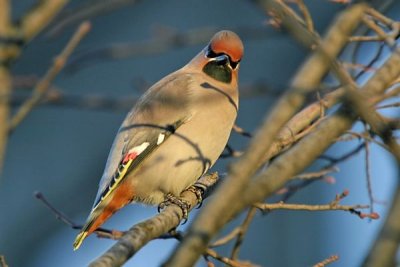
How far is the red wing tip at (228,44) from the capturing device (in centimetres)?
469

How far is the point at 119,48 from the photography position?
3068 millimetres

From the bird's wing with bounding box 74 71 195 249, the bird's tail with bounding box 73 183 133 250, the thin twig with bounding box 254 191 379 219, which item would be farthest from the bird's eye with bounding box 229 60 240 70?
the thin twig with bounding box 254 191 379 219

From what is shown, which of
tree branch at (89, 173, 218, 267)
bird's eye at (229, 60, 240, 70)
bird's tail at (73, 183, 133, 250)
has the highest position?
bird's eye at (229, 60, 240, 70)

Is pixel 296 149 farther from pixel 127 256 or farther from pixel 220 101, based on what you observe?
pixel 220 101

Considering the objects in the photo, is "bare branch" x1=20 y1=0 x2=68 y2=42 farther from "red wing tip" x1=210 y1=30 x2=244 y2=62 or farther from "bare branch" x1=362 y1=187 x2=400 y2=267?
"red wing tip" x1=210 y1=30 x2=244 y2=62

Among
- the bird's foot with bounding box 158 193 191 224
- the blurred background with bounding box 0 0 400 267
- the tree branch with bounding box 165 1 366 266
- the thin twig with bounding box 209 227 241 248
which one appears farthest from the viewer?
the blurred background with bounding box 0 0 400 267

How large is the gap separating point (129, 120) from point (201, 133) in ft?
1.54

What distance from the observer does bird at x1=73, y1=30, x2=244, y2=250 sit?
14.6ft

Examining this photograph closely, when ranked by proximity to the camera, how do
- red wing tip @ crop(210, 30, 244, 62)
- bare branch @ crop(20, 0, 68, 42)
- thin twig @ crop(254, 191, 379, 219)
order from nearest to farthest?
bare branch @ crop(20, 0, 68, 42) → thin twig @ crop(254, 191, 379, 219) → red wing tip @ crop(210, 30, 244, 62)

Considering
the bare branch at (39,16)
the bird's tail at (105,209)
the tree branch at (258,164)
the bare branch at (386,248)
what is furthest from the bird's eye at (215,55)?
the bare branch at (386,248)

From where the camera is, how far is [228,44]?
15.5ft

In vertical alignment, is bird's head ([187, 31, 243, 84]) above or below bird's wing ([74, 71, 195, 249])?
above

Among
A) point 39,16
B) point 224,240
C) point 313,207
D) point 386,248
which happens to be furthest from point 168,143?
point 386,248

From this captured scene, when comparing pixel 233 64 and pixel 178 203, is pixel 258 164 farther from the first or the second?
pixel 233 64
